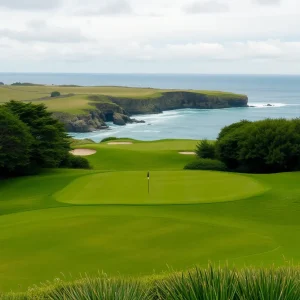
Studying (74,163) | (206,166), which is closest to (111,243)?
(206,166)

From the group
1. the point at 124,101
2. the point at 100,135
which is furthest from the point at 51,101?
the point at 100,135

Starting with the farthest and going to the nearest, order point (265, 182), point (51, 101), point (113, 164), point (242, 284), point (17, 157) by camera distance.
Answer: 1. point (51, 101)
2. point (113, 164)
3. point (17, 157)
4. point (265, 182)
5. point (242, 284)

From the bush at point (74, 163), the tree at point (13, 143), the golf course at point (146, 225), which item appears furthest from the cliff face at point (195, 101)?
the golf course at point (146, 225)

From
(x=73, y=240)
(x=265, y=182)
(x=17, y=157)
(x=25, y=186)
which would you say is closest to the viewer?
(x=73, y=240)

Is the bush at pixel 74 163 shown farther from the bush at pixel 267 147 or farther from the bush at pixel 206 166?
the bush at pixel 267 147

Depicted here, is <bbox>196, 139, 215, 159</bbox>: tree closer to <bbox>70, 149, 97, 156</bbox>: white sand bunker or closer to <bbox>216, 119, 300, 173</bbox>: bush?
<bbox>216, 119, 300, 173</bbox>: bush

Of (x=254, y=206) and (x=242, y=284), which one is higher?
(x=242, y=284)

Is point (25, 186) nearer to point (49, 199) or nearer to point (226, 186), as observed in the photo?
point (49, 199)

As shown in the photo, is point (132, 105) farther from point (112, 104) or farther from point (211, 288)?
point (211, 288)
